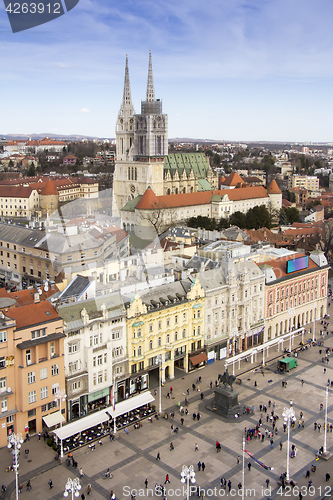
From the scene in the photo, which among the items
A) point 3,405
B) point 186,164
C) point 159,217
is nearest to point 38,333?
point 3,405

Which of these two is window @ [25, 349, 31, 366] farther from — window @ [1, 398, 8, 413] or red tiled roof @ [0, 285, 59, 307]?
red tiled roof @ [0, 285, 59, 307]

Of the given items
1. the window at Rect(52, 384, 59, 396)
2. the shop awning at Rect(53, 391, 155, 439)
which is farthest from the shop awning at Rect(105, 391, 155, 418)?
the window at Rect(52, 384, 59, 396)

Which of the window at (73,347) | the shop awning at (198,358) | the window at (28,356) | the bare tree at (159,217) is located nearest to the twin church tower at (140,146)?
the bare tree at (159,217)

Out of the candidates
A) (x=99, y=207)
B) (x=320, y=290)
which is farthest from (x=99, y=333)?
(x=99, y=207)

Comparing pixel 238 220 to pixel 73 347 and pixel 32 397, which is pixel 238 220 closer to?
pixel 73 347

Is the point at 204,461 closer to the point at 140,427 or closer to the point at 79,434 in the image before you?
the point at 140,427
